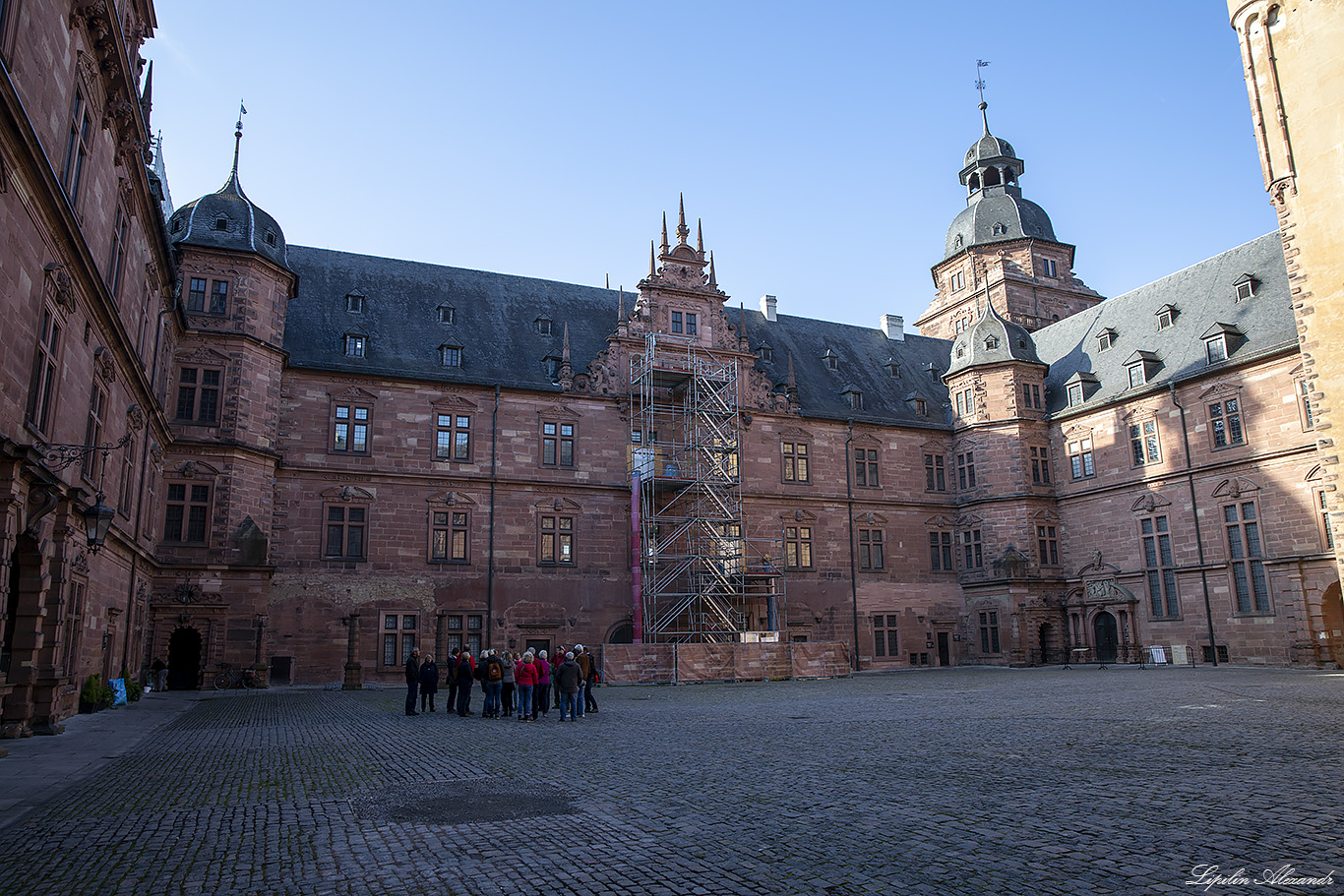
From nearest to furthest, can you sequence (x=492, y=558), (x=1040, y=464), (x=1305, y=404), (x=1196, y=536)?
(x=1305, y=404), (x=492, y=558), (x=1196, y=536), (x=1040, y=464)

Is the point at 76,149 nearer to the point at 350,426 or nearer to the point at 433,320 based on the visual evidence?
the point at 350,426

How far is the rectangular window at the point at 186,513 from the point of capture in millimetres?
26766

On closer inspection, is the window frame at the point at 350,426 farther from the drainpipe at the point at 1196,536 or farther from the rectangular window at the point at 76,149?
the drainpipe at the point at 1196,536

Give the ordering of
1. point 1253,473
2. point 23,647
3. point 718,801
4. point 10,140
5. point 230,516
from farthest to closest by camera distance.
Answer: point 1253,473
point 230,516
point 23,647
point 10,140
point 718,801

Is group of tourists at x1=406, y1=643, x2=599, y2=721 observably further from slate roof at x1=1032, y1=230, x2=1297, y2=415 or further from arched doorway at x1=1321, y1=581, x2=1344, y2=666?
slate roof at x1=1032, y1=230, x2=1297, y2=415

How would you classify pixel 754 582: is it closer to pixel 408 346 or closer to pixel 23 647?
pixel 408 346

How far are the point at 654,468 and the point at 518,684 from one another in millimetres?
15850

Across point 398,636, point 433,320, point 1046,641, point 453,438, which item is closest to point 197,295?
point 433,320

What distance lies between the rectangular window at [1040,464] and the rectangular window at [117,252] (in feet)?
109

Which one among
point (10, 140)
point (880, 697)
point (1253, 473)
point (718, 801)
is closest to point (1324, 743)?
point (718, 801)

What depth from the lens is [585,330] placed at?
36.7m

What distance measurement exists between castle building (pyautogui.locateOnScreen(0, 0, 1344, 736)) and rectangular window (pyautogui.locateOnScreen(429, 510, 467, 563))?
0.13m

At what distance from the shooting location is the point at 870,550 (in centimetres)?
3778

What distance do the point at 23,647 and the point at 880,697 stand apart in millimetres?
16668
